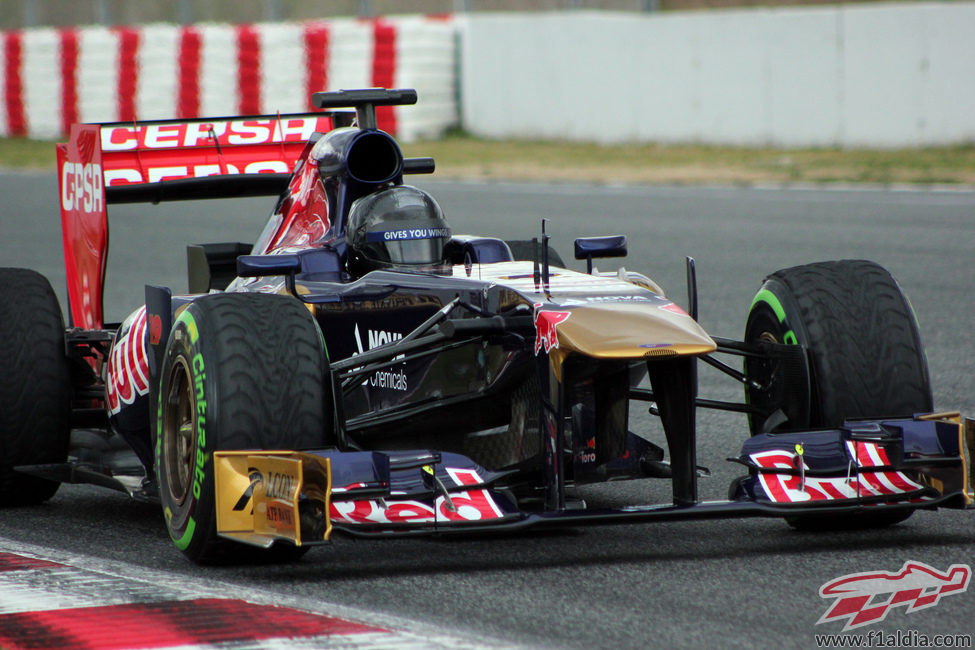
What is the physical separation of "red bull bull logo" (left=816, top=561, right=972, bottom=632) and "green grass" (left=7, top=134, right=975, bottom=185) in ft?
46.3

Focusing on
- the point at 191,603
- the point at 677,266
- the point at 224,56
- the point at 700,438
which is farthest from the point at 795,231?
the point at 224,56

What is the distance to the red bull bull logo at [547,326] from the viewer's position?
195 inches

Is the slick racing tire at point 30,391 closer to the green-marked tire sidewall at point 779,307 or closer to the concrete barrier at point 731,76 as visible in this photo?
the green-marked tire sidewall at point 779,307

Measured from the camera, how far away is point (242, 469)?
485 centimetres

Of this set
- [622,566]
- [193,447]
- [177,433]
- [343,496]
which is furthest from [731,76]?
[343,496]

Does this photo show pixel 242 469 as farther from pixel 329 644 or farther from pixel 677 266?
pixel 677 266

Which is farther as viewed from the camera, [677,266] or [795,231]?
[795,231]

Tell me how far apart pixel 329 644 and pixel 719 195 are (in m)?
15.1

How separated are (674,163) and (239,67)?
752cm

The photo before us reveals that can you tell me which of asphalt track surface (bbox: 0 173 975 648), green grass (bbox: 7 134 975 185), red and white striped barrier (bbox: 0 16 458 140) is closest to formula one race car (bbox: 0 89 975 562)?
asphalt track surface (bbox: 0 173 975 648)

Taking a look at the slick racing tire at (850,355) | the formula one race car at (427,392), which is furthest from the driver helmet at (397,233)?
the slick racing tire at (850,355)

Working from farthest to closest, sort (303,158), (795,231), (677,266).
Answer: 1. (795,231)
2. (677,266)
3. (303,158)

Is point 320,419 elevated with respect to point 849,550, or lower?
elevated

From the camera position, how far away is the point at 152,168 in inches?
304
